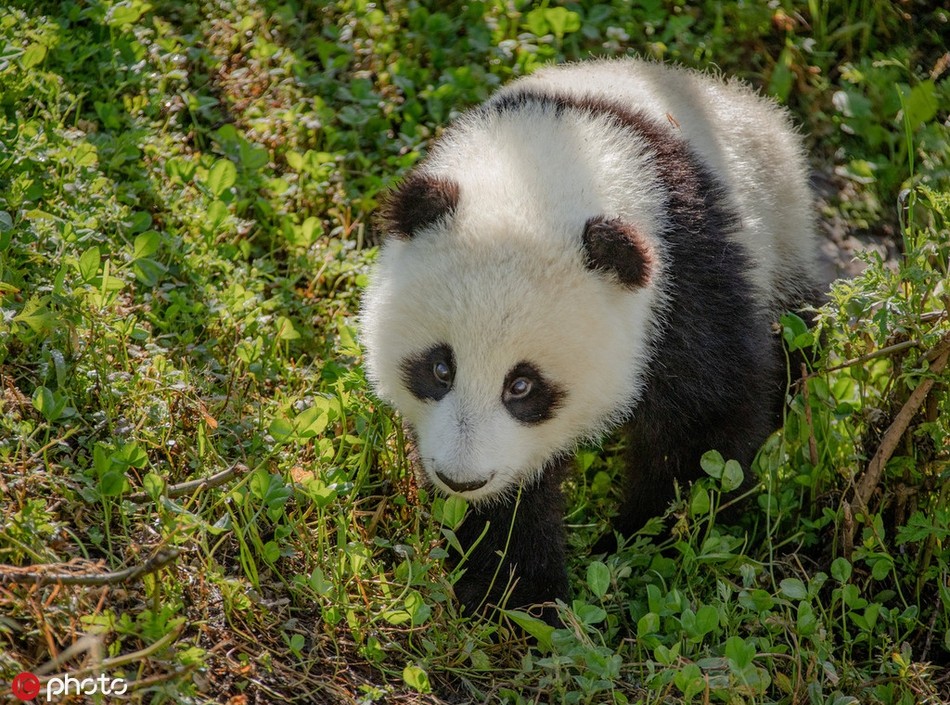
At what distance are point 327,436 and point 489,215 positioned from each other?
121 cm

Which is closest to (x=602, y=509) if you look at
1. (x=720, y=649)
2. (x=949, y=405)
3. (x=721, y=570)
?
(x=721, y=570)

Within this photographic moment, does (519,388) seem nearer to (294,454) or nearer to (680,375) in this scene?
(680,375)

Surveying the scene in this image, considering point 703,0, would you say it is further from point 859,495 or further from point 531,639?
point 531,639

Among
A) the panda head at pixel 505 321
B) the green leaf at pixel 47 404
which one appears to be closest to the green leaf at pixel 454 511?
the panda head at pixel 505 321

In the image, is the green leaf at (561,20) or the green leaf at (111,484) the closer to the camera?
the green leaf at (111,484)

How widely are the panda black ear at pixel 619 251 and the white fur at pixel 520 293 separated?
46 millimetres

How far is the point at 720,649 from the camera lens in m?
3.61

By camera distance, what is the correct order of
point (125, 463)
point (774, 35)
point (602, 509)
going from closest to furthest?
point (125, 463) → point (602, 509) → point (774, 35)

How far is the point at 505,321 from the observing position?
10.9ft

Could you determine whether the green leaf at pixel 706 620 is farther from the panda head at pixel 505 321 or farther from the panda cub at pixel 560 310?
the panda head at pixel 505 321

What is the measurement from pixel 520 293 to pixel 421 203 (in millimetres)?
475

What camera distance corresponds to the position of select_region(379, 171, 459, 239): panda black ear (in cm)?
351

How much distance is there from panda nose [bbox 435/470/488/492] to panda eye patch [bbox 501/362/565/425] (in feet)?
0.87

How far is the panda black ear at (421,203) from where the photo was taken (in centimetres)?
351
